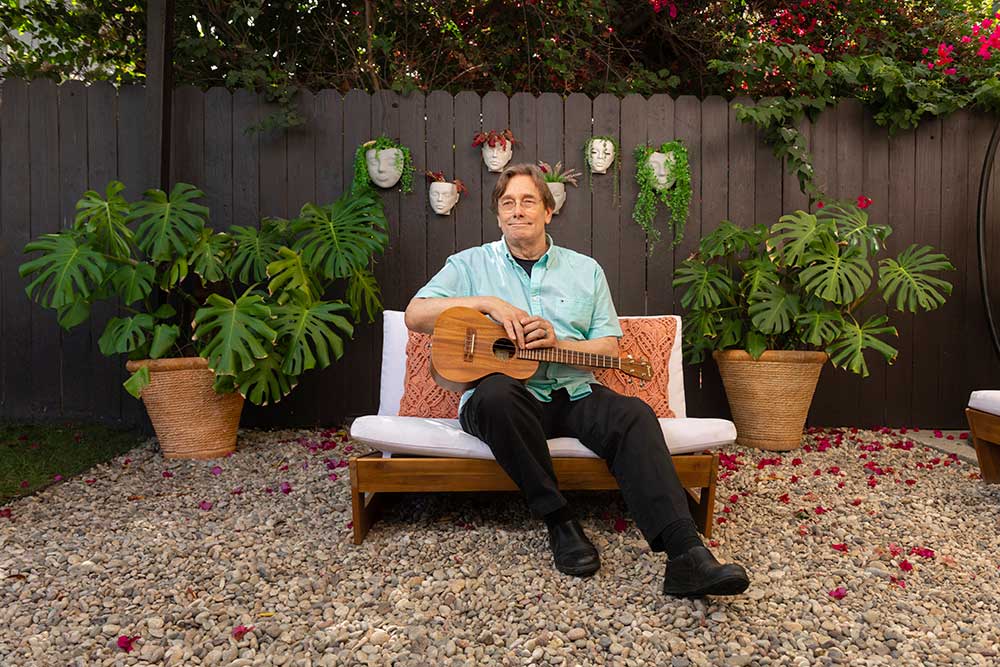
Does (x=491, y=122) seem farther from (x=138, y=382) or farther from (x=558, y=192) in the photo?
(x=138, y=382)

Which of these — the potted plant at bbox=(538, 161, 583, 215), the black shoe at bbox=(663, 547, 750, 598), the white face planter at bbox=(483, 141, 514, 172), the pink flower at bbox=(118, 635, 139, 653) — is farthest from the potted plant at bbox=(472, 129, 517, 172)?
the pink flower at bbox=(118, 635, 139, 653)

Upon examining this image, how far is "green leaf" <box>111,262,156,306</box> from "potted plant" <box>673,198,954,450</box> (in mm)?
2267

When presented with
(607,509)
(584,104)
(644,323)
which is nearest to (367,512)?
(607,509)

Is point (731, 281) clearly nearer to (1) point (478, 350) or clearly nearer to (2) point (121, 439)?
(1) point (478, 350)

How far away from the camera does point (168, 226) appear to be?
9.54ft

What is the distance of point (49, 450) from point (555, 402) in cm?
235

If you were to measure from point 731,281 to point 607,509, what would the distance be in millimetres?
1464

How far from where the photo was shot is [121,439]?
336 centimetres

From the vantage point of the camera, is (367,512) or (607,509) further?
(607,509)

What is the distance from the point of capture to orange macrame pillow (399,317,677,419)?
2.50 metres

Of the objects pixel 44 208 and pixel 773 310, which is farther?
pixel 44 208

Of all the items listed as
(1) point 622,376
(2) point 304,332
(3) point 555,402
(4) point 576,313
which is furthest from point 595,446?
(2) point 304,332

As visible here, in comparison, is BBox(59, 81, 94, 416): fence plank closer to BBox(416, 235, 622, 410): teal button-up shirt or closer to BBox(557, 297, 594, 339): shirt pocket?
BBox(416, 235, 622, 410): teal button-up shirt

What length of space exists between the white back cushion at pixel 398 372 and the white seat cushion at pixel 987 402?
1.04m
